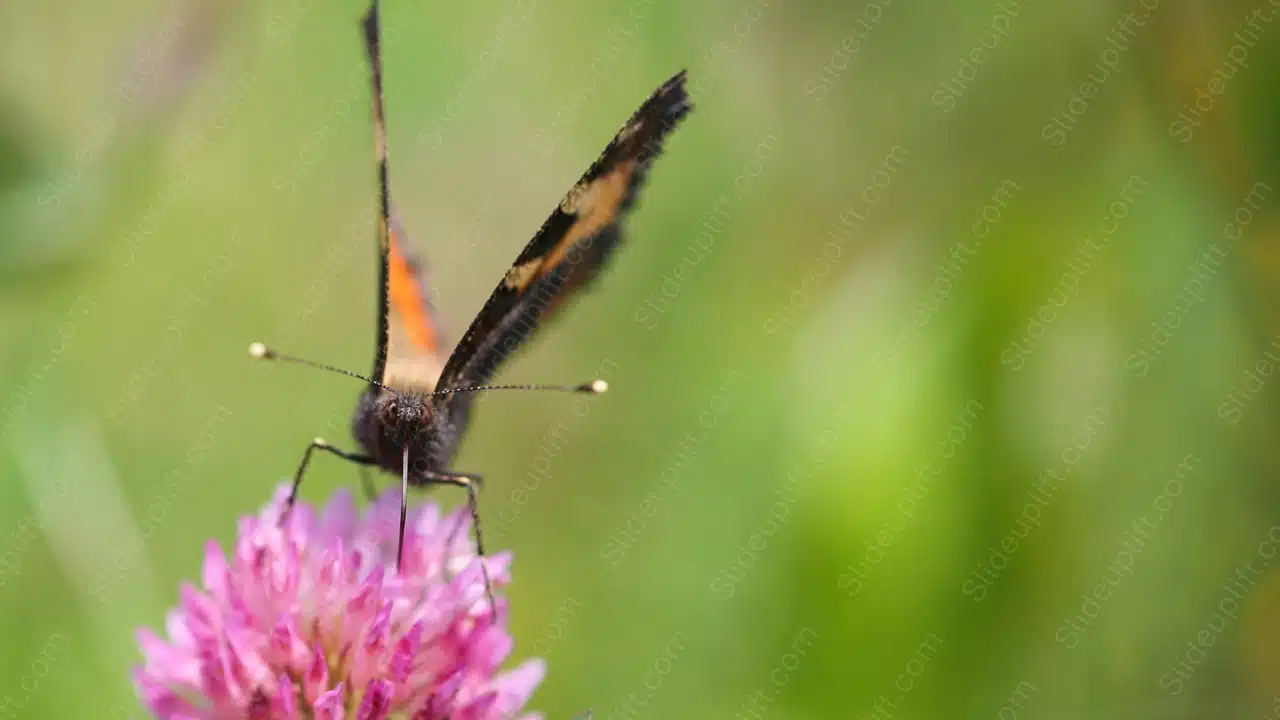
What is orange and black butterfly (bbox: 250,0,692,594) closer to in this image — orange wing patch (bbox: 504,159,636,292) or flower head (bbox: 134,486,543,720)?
orange wing patch (bbox: 504,159,636,292)

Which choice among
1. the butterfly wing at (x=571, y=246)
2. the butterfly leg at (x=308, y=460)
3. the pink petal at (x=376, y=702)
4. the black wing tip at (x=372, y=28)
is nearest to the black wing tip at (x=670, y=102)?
Answer: the butterfly wing at (x=571, y=246)

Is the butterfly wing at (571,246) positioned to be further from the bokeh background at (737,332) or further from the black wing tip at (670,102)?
the bokeh background at (737,332)

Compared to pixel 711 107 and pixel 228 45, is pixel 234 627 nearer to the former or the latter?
pixel 228 45

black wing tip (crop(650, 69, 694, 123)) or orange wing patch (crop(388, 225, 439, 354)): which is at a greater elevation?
black wing tip (crop(650, 69, 694, 123))

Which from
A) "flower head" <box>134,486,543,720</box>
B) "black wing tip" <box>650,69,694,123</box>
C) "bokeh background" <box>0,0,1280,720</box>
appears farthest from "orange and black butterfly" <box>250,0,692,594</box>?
"bokeh background" <box>0,0,1280,720</box>

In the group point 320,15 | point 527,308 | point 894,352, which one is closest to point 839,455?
point 894,352

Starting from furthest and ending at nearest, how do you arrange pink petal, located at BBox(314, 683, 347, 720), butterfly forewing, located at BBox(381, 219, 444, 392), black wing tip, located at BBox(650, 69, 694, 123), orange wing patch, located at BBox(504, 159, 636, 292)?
butterfly forewing, located at BBox(381, 219, 444, 392) < orange wing patch, located at BBox(504, 159, 636, 292) < black wing tip, located at BBox(650, 69, 694, 123) < pink petal, located at BBox(314, 683, 347, 720)
